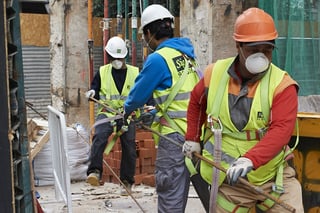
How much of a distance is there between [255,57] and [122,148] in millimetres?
4813

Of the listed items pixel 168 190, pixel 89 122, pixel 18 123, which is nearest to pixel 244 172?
pixel 18 123

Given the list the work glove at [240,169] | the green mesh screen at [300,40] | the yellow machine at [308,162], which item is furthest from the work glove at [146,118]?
the green mesh screen at [300,40]

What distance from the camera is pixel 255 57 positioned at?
11.4ft

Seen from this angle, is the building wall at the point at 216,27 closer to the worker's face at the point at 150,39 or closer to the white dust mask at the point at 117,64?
the white dust mask at the point at 117,64

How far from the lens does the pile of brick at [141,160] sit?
8.71 metres

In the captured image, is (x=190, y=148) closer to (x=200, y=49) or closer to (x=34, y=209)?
(x=34, y=209)

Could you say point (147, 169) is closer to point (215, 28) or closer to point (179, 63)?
point (215, 28)

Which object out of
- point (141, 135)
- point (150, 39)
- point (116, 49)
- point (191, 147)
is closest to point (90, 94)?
point (116, 49)

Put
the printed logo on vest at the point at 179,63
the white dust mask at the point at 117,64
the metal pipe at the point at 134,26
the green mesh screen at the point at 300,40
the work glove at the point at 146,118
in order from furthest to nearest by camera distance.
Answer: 1. the metal pipe at the point at 134,26
2. the white dust mask at the point at 117,64
3. the green mesh screen at the point at 300,40
4. the work glove at the point at 146,118
5. the printed logo on vest at the point at 179,63

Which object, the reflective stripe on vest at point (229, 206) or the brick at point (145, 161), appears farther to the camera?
the brick at point (145, 161)

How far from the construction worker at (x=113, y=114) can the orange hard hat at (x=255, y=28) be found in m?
4.39

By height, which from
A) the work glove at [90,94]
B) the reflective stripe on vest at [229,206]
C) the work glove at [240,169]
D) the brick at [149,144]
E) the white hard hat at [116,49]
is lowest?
the brick at [149,144]

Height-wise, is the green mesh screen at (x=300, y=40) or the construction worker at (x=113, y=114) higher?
the green mesh screen at (x=300, y=40)

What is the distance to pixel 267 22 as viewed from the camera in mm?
3545
